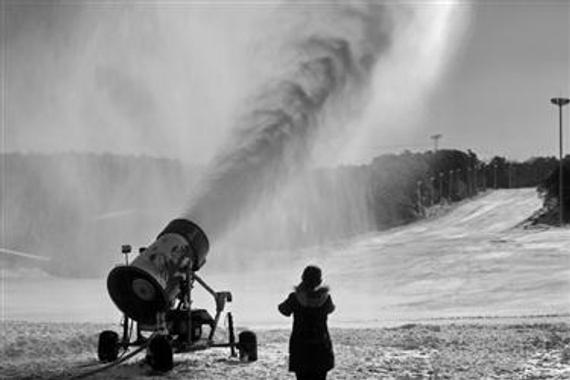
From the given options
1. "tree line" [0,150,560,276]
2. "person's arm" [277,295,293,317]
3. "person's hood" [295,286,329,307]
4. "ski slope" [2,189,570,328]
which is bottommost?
"ski slope" [2,189,570,328]

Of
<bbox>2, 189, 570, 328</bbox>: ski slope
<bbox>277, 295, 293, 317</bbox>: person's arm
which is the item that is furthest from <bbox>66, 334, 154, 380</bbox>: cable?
<bbox>2, 189, 570, 328</bbox>: ski slope

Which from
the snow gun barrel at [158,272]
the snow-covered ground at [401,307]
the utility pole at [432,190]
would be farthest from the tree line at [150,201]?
the snow gun barrel at [158,272]

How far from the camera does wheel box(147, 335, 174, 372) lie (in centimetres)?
1259

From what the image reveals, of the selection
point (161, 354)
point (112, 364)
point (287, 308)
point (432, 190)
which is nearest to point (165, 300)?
point (161, 354)

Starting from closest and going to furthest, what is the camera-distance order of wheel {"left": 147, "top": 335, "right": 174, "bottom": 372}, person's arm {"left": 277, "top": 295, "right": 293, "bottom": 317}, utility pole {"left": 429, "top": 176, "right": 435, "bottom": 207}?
person's arm {"left": 277, "top": 295, "right": 293, "bottom": 317} < wheel {"left": 147, "top": 335, "right": 174, "bottom": 372} < utility pole {"left": 429, "top": 176, "right": 435, "bottom": 207}

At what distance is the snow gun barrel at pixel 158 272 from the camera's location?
1285 cm

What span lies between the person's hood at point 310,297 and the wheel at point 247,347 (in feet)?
17.8

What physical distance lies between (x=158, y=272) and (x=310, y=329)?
15.3 feet

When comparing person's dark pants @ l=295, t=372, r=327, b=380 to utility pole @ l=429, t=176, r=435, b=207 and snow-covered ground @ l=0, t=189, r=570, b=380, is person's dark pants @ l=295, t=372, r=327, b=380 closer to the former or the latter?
snow-covered ground @ l=0, t=189, r=570, b=380

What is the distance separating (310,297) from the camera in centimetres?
874

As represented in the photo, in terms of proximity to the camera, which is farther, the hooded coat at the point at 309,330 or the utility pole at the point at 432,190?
the utility pole at the point at 432,190

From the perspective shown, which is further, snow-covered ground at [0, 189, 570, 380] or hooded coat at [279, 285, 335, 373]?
snow-covered ground at [0, 189, 570, 380]

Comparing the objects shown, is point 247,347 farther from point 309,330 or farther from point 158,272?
point 309,330

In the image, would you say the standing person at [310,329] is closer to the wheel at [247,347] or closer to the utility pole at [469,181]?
the wheel at [247,347]
